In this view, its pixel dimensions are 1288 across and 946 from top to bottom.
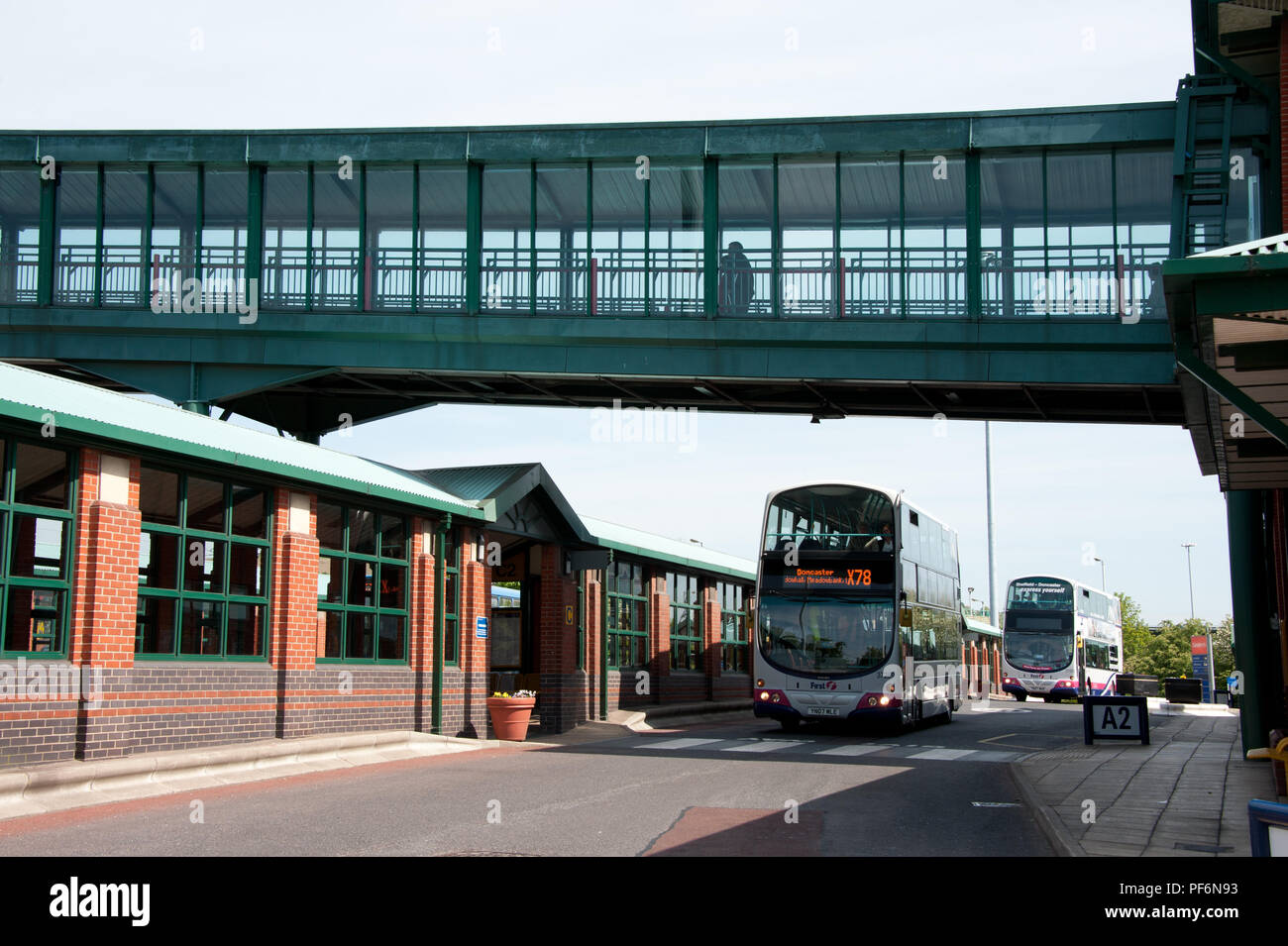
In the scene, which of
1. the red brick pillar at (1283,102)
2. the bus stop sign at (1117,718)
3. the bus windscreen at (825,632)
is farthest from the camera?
the bus windscreen at (825,632)

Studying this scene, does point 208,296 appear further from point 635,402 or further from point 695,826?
point 695,826

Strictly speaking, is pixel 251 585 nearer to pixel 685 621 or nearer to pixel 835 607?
pixel 835 607

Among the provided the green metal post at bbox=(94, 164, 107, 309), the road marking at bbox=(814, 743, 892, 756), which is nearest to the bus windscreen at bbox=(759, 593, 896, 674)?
the road marking at bbox=(814, 743, 892, 756)

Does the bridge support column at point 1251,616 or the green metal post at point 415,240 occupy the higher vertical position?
the green metal post at point 415,240

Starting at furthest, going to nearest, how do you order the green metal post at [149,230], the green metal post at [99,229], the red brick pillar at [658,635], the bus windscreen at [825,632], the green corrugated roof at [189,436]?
the red brick pillar at [658,635] < the bus windscreen at [825,632] < the green metal post at [149,230] < the green metal post at [99,229] < the green corrugated roof at [189,436]

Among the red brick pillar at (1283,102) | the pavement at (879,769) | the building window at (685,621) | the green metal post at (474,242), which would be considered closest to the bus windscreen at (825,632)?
the pavement at (879,769)

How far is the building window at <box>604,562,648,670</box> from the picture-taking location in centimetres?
2841

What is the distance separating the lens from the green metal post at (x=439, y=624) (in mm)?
20719

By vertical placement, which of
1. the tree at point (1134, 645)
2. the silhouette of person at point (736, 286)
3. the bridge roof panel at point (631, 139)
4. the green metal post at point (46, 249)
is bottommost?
the tree at point (1134, 645)

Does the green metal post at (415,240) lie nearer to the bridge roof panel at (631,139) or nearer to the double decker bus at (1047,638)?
the bridge roof panel at (631,139)

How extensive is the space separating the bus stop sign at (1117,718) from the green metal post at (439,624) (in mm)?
10953

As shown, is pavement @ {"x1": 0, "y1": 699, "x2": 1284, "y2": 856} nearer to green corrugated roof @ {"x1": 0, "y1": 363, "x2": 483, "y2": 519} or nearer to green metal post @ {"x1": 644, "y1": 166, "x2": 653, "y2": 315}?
Answer: green corrugated roof @ {"x1": 0, "y1": 363, "x2": 483, "y2": 519}

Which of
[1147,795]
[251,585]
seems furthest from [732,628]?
[1147,795]

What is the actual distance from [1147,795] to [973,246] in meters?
10.2
